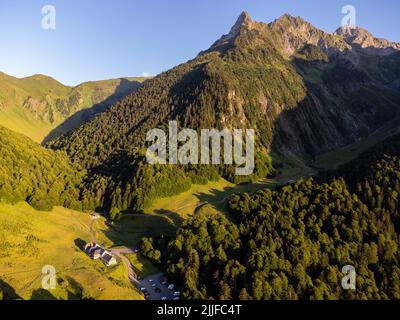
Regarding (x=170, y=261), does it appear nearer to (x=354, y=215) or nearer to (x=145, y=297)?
(x=145, y=297)

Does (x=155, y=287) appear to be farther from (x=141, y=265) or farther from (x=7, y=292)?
(x=7, y=292)

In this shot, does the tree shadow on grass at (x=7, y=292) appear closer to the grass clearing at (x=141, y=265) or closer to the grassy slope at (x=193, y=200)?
the grass clearing at (x=141, y=265)

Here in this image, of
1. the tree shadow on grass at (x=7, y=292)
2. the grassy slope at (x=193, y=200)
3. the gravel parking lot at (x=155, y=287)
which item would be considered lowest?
the gravel parking lot at (x=155, y=287)

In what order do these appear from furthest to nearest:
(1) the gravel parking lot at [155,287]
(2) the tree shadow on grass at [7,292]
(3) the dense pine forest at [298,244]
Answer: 1. (1) the gravel parking lot at [155,287]
2. (3) the dense pine forest at [298,244]
3. (2) the tree shadow on grass at [7,292]

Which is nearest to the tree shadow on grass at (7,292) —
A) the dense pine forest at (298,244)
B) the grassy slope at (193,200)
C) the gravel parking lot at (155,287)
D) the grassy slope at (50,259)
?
the grassy slope at (50,259)

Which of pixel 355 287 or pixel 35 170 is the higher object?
pixel 35 170

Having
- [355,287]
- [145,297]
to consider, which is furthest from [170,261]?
[355,287]

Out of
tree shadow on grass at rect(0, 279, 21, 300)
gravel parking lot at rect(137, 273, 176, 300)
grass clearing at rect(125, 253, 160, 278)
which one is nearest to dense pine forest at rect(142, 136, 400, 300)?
grass clearing at rect(125, 253, 160, 278)
